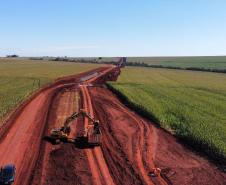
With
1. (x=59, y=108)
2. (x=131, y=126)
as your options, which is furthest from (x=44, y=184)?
(x=59, y=108)

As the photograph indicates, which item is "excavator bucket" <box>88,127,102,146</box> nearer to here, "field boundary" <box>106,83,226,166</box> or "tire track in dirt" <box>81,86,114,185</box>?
"tire track in dirt" <box>81,86,114,185</box>

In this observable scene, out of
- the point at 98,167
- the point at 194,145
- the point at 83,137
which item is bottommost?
the point at 98,167

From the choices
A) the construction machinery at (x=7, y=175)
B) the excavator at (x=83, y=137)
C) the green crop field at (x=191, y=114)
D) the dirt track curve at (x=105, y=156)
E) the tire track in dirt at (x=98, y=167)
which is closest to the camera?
the construction machinery at (x=7, y=175)

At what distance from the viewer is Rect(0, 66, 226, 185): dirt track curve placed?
18.4m

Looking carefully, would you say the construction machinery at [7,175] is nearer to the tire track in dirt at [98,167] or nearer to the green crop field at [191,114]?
the tire track in dirt at [98,167]

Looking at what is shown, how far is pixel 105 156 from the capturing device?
21.6 meters

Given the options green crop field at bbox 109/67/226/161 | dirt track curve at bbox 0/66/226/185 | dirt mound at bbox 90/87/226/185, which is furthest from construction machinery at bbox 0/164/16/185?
green crop field at bbox 109/67/226/161

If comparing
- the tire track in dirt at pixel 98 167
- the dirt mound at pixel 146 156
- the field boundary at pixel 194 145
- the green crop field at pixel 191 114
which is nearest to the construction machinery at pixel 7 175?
the tire track in dirt at pixel 98 167

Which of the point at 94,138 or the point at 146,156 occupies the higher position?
the point at 94,138

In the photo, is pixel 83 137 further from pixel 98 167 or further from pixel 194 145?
pixel 194 145

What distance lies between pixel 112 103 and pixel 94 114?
687 centimetres

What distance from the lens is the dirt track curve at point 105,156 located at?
60.5 ft

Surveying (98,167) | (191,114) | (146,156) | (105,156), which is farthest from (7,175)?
(191,114)

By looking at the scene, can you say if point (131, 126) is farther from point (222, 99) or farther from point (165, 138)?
point (222, 99)
